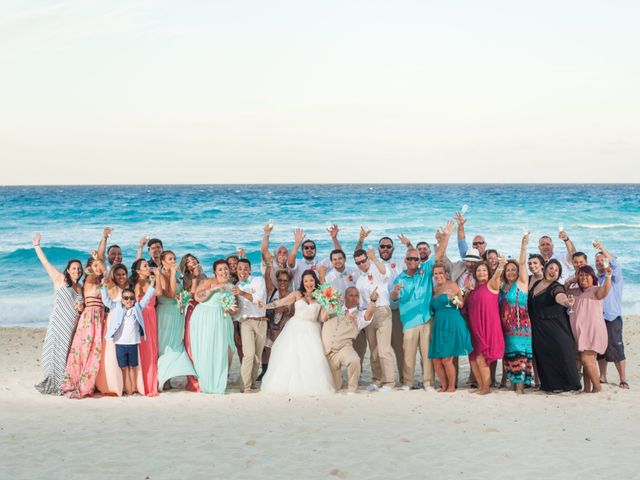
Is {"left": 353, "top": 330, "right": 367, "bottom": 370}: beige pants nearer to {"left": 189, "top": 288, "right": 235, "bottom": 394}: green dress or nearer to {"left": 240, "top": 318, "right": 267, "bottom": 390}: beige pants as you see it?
{"left": 240, "top": 318, "right": 267, "bottom": 390}: beige pants

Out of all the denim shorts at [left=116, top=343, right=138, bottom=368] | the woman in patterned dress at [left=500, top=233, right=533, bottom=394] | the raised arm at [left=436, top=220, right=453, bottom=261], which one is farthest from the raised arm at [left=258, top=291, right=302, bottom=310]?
the woman in patterned dress at [left=500, top=233, right=533, bottom=394]

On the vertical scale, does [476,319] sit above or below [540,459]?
above

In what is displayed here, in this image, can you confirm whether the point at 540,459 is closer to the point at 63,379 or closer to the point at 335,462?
the point at 335,462

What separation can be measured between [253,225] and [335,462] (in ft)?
107

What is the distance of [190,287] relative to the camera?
9.70 m

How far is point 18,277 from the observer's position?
2367cm

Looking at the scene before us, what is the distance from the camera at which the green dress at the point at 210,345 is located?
9.43 meters

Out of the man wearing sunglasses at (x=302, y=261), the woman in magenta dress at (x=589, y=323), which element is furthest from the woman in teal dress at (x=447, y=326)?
the man wearing sunglasses at (x=302, y=261)

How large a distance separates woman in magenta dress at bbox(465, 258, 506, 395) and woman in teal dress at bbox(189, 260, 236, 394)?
2774 millimetres

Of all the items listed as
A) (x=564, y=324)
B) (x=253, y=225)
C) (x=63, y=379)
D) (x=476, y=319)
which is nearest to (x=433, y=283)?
(x=476, y=319)

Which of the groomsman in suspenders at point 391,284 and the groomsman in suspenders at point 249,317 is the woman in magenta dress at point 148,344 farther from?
the groomsman in suspenders at point 391,284

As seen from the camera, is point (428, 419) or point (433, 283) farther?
point (433, 283)

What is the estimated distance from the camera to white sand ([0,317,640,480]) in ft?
22.7

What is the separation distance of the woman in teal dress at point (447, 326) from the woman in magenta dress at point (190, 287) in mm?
2767
